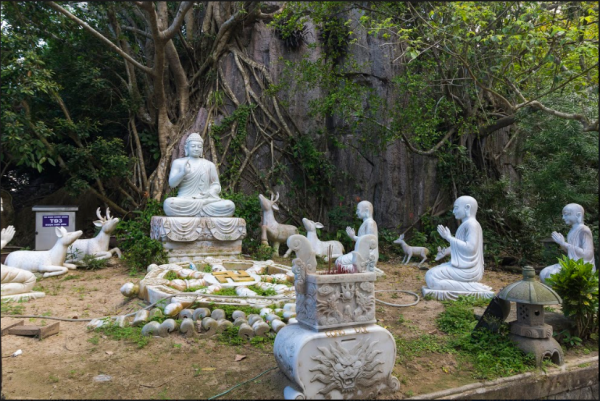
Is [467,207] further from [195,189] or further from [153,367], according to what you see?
[195,189]

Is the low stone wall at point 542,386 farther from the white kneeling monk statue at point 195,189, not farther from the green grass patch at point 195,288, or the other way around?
the white kneeling monk statue at point 195,189

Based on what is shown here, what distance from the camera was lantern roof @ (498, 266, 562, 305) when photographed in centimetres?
427

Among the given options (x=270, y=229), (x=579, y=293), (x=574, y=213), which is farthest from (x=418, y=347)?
(x=270, y=229)

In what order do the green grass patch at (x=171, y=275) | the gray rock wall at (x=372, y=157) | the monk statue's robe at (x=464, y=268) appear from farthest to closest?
1. the gray rock wall at (x=372, y=157)
2. the green grass patch at (x=171, y=275)
3. the monk statue's robe at (x=464, y=268)

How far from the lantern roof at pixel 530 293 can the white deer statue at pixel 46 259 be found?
6.93 m

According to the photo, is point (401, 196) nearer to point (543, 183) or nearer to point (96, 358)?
point (543, 183)

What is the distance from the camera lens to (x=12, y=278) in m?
5.66

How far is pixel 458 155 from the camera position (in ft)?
37.7

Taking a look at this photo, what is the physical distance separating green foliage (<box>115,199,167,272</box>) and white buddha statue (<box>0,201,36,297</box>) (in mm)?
2169

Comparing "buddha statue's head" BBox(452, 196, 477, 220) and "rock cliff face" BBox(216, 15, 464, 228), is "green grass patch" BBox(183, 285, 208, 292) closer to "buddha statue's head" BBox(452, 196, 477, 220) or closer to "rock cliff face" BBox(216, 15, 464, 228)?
"buddha statue's head" BBox(452, 196, 477, 220)

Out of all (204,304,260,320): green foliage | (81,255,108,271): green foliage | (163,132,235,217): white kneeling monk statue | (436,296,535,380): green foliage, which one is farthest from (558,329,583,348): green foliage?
(81,255,108,271): green foliage

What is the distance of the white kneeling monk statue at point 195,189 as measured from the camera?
877cm

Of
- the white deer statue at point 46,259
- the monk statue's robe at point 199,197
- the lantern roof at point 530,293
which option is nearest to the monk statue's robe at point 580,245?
the lantern roof at point 530,293

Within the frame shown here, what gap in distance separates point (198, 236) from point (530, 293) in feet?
20.0
